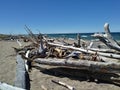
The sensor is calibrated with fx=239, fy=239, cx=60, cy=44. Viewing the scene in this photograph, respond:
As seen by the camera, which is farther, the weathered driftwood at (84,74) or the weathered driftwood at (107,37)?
the weathered driftwood at (107,37)

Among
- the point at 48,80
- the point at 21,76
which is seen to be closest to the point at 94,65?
the point at 48,80

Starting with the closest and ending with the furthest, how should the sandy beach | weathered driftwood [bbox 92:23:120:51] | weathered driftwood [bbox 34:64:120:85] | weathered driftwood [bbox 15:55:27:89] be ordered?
weathered driftwood [bbox 15:55:27:89], the sandy beach, weathered driftwood [bbox 34:64:120:85], weathered driftwood [bbox 92:23:120:51]

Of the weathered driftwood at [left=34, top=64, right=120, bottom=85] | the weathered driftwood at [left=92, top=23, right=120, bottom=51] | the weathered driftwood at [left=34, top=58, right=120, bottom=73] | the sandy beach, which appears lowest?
the sandy beach

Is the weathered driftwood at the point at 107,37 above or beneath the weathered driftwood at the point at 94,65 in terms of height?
above

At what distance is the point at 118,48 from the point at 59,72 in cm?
246

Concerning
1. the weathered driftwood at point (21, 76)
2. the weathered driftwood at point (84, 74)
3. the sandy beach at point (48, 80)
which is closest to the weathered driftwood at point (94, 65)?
the weathered driftwood at point (84, 74)

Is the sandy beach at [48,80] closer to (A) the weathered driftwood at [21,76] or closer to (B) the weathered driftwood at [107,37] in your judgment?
(A) the weathered driftwood at [21,76]

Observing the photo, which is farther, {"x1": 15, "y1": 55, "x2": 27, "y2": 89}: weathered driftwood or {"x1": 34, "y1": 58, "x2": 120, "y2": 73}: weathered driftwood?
{"x1": 34, "y1": 58, "x2": 120, "y2": 73}: weathered driftwood

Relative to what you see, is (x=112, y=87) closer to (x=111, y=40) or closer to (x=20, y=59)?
(x=111, y=40)

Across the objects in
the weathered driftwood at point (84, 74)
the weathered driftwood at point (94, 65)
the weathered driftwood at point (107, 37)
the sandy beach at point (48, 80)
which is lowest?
the sandy beach at point (48, 80)

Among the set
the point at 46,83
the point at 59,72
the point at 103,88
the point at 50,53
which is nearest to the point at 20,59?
the point at 50,53

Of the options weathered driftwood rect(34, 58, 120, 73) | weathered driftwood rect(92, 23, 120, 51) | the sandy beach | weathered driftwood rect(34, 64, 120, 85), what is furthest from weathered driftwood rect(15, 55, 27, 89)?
weathered driftwood rect(92, 23, 120, 51)

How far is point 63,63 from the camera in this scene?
348 inches

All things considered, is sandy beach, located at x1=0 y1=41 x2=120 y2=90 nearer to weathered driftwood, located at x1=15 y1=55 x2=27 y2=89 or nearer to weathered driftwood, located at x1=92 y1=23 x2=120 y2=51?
weathered driftwood, located at x1=15 y1=55 x2=27 y2=89
